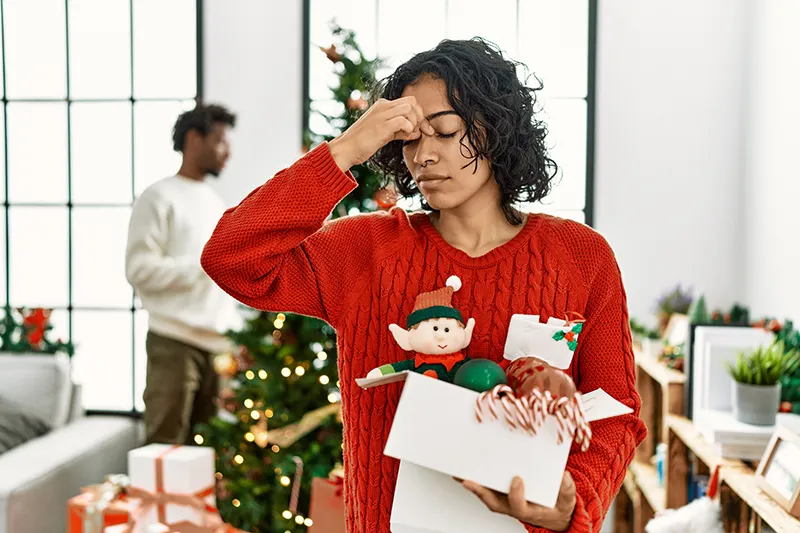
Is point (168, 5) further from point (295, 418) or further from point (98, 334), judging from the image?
point (295, 418)

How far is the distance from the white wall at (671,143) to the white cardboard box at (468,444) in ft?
8.50

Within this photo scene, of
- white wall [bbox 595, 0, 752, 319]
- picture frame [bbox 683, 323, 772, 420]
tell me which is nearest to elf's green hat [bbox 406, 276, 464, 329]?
picture frame [bbox 683, 323, 772, 420]

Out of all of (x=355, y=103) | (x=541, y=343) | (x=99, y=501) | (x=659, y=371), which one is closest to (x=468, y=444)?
(x=541, y=343)

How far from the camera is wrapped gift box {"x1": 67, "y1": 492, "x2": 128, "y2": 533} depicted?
2273 millimetres

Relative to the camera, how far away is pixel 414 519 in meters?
0.87

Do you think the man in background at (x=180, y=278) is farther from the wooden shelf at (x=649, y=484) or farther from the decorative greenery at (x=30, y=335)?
the wooden shelf at (x=649, y=484)

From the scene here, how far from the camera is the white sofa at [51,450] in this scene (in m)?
2.36

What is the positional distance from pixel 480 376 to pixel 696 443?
4.42 ft

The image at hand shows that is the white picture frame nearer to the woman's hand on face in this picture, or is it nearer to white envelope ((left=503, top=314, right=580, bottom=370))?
white envelope ((left=503, top=314, right=580, bottom=370))

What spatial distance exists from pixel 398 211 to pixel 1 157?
3.20 meters

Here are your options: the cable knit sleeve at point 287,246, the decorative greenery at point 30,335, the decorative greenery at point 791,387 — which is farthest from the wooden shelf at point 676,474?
the decorative greenery at point 30,335

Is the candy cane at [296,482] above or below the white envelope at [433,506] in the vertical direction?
below

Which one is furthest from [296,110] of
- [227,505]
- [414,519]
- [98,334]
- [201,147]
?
[414,519]

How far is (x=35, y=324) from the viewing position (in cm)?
327
